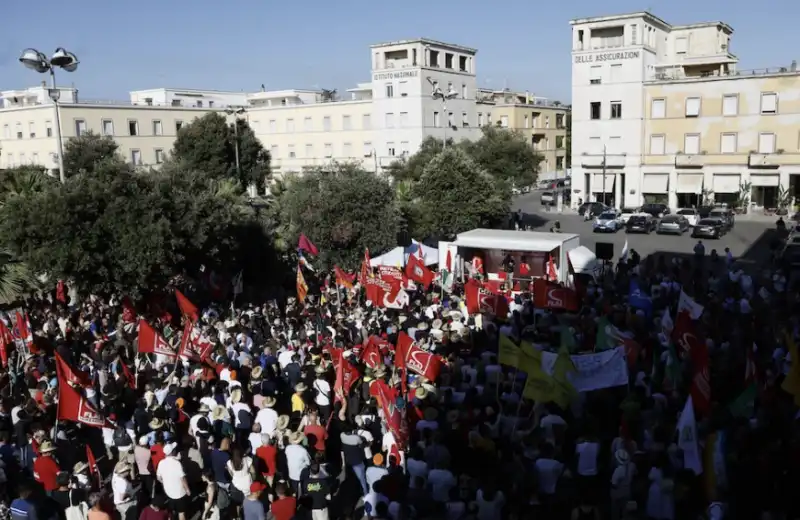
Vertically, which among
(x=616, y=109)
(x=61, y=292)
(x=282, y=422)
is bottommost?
(x=282, y=422)

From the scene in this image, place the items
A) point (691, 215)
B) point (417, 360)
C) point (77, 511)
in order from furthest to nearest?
point (691, 215) < point (417, 360) < point (77, 511)

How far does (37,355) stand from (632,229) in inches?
1245

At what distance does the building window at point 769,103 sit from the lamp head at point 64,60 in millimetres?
40134

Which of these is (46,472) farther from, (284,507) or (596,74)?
(596,74)

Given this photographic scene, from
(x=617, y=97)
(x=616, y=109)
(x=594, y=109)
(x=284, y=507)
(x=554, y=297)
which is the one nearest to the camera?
(x=284, y=507)

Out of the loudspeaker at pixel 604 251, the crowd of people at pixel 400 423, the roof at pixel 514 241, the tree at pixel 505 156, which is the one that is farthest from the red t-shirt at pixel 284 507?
the tree at pixel 505 156

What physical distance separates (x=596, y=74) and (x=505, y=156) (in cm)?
874

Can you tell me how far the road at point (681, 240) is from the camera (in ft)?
108

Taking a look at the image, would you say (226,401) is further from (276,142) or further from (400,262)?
(276,142)

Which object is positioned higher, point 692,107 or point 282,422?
point 692,107

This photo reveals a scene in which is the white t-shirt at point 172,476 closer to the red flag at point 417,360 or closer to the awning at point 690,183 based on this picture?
the red flag at point 417,360

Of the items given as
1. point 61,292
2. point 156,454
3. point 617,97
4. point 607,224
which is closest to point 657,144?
point 617,97

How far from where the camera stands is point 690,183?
4881 centimetres

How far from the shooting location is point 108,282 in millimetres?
17094
